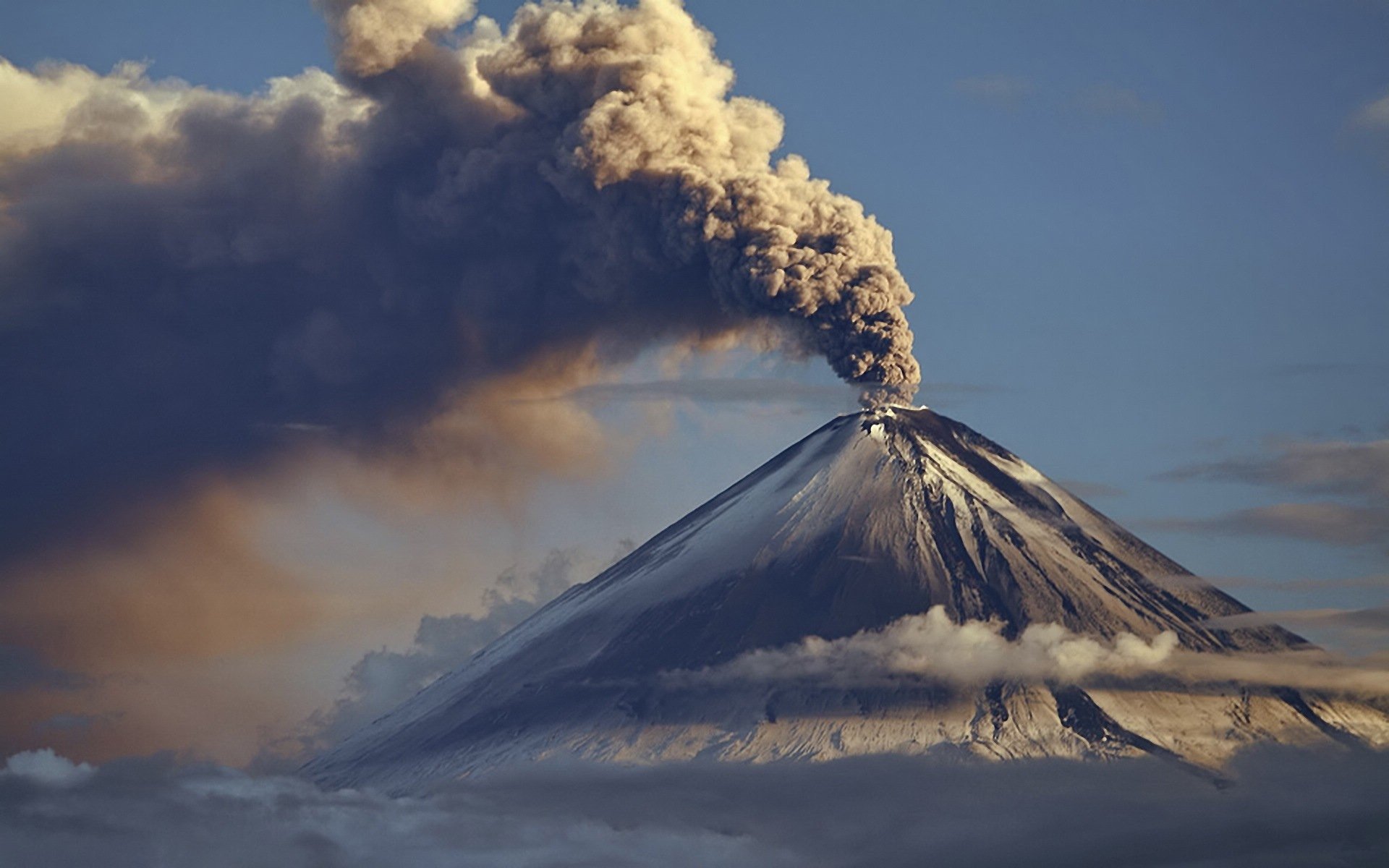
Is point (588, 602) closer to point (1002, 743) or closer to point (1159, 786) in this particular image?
point (1002, 743)

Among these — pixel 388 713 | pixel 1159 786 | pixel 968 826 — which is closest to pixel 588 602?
pixel 388 713

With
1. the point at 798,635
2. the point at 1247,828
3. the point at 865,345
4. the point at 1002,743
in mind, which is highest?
the point at 865,345

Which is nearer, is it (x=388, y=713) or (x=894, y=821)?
(x=894, y=821)

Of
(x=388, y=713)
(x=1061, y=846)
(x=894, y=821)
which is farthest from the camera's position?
(x=388, y=713)

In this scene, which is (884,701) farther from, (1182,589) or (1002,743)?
(1182,589)

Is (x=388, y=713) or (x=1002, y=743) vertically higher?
(x=388, y=713)

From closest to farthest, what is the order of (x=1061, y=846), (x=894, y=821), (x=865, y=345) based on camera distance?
(x=865, y=345) < (x=894, y=821) < (x=1061, y=846)

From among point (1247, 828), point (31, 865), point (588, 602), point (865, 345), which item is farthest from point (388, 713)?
point (1247, 828)
